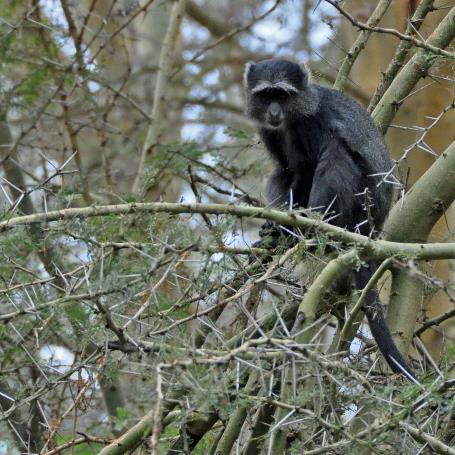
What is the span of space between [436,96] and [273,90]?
12.5 ft

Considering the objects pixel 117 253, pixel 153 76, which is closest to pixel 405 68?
pixel 117 253

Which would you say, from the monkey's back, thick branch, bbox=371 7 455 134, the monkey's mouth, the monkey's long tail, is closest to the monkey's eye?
the monkey's mouth

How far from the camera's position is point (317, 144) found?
7820 millimetres

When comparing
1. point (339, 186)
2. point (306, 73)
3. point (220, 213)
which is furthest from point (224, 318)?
point (220, 213)

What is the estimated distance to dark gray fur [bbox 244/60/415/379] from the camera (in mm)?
7238

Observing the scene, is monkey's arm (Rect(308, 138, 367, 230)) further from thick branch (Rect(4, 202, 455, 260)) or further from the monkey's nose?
thick branch (Rect(4, 202, 455, 260))

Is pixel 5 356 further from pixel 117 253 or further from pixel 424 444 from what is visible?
pixel 424 444

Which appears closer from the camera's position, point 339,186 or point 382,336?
point 382,336

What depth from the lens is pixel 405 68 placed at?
7.05 meters

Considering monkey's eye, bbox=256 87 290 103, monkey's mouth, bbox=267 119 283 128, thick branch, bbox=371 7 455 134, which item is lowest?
thick branch, bbox=371 7 455 134

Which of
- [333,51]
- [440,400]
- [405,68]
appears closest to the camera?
[440,400]

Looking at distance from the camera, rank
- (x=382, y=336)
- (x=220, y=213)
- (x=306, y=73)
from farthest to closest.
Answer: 1. (x=306, y=73)
2. (x=382, y=336)
3. (x=220, y=213)

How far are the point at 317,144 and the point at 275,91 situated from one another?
64 cm

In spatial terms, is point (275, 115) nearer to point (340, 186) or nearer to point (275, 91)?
point (275, 91)
